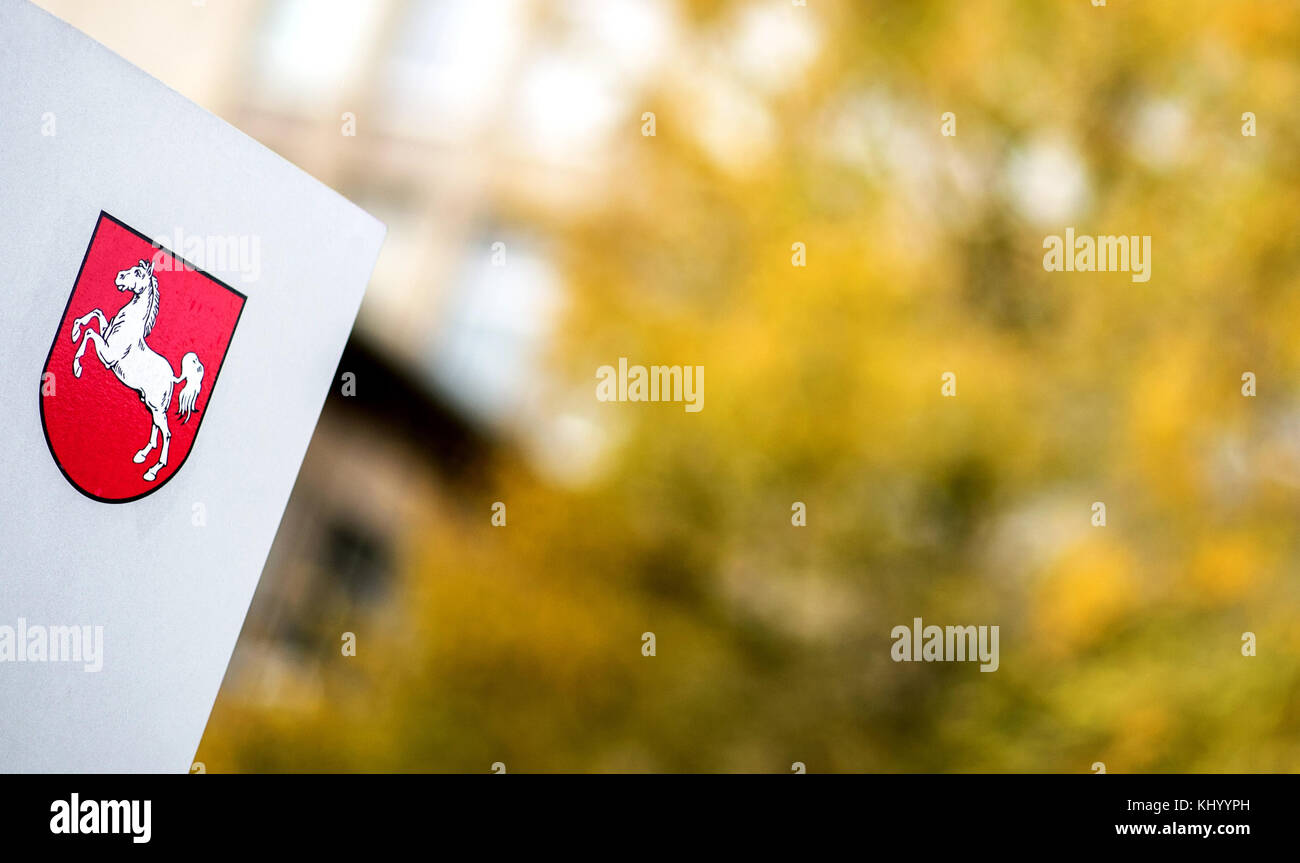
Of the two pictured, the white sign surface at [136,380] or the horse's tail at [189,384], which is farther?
the horse's tail at [189,384]

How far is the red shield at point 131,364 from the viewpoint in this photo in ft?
2.60

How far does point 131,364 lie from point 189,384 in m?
0.06

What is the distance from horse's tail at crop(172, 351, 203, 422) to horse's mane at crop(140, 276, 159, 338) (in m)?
0.04

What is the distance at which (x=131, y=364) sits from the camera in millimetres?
822

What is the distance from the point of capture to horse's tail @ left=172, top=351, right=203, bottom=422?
0.87m

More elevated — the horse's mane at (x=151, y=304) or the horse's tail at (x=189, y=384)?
the horse's mane at (x=151, y=304)

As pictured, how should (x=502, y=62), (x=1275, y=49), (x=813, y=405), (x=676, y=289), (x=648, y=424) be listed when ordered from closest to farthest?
(x=1275, y=49) < (x=813, y=405) < (x=648, y=424) < (x=676, y=289) < (x=502, y=62)

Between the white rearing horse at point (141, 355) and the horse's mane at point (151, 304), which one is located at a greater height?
the horse's mane at point (151, 304)

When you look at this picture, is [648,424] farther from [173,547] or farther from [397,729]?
[173,547]

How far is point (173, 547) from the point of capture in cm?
88

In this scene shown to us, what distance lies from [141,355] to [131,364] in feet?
0.04
